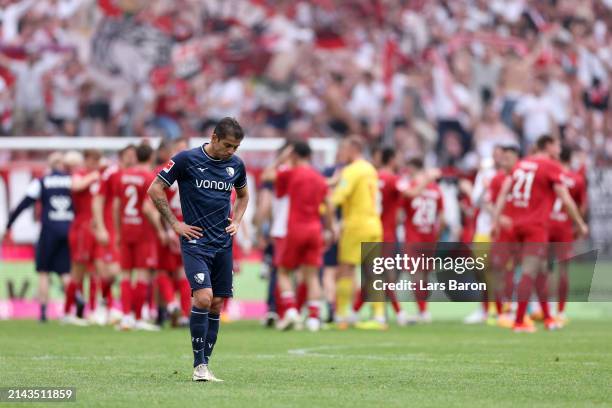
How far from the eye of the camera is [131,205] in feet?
51.5

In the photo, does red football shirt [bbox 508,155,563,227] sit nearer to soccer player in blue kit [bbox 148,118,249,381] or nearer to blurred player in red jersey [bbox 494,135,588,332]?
blurred player in red jersey [bbox 494,135,588,332]

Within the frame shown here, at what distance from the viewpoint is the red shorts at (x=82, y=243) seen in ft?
56.1

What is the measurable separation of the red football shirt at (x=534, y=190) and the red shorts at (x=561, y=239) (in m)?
1.43

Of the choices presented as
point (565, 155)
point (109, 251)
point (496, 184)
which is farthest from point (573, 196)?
point (109, 251)

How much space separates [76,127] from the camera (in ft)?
82.3

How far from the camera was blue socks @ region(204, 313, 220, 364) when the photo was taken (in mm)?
9367

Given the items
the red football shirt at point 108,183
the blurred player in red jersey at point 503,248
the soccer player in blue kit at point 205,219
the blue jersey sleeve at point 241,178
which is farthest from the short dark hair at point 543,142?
the soccer player in blue kit at point 205,219

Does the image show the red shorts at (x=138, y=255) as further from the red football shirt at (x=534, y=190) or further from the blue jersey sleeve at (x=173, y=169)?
the blue jersey sleeve at (x=173, y=169)

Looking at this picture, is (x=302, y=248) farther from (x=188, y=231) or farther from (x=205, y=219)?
(x=188, y=231)

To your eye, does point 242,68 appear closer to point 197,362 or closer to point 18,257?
point 18,257

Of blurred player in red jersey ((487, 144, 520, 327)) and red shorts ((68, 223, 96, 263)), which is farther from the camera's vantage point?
red shorts ((68, 223, 96, 263))

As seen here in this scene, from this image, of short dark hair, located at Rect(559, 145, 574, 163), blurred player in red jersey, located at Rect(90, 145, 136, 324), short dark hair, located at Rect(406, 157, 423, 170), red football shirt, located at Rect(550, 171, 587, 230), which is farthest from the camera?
short dark hair, located at Rect(406, 157, 423, 170)

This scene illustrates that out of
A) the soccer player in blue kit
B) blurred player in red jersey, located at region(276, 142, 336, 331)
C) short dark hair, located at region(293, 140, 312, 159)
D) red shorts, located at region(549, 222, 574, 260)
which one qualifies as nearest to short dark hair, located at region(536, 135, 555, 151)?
red shorts, located at region(549, 222, 574, 260)

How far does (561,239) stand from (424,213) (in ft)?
6.59
